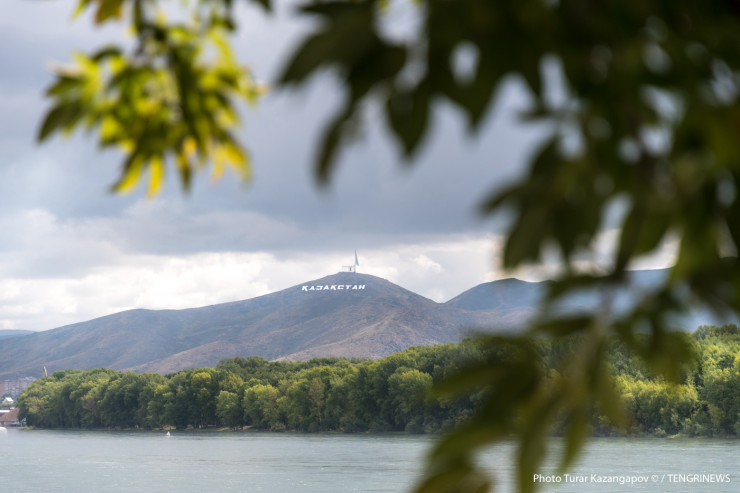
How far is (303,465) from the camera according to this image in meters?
52.1

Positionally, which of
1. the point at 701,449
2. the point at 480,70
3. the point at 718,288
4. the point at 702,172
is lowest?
the point at 701,449

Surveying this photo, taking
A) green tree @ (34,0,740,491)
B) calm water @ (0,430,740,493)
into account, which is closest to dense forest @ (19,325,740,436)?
calm water @ (0,430,740,493)

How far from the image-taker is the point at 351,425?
82.4 metres

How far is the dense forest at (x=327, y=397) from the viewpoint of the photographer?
2479 inches

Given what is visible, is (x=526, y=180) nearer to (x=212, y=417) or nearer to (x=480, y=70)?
(x=480, y=70)

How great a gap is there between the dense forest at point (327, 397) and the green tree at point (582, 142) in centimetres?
4610

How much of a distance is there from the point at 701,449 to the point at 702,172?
56901 mm

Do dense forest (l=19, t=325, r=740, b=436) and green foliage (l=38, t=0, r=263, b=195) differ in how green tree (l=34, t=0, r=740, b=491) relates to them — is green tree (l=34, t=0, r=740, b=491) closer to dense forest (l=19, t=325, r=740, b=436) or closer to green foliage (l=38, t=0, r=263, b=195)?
green foliage (l=38, t=0, r=263, b=195)

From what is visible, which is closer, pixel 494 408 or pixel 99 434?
pixel 494 408

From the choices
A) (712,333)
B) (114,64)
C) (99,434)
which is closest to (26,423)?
(99,434)

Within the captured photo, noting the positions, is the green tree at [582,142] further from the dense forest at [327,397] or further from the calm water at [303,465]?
the dense forest at [327,397]

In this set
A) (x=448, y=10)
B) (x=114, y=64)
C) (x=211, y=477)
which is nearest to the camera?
(x=448, y=10)

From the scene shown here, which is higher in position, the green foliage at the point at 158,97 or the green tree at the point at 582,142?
the green foliage at the point at 158,97

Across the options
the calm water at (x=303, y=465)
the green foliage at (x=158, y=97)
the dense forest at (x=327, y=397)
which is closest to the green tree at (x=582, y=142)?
the green foliage at (x=158, y=97)
